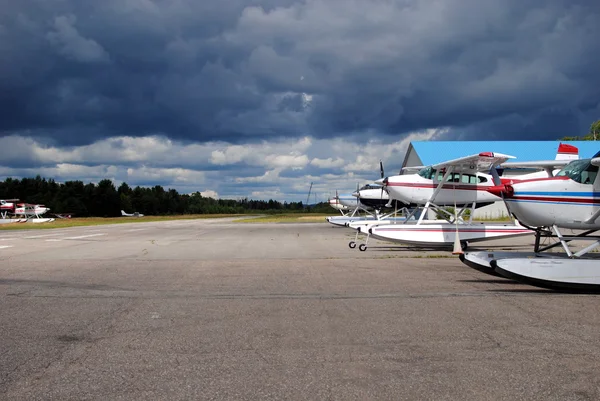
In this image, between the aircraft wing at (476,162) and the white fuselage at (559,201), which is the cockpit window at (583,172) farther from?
the aircraft wing at (476,162)

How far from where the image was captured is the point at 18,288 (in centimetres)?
899

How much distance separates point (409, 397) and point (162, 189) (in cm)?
17476

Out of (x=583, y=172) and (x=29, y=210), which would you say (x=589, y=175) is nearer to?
(x=583, y=172)

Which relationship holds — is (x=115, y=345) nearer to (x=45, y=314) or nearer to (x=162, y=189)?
(x=45, y=314)

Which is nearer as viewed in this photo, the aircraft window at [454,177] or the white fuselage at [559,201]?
the white fuselage at [559,201]

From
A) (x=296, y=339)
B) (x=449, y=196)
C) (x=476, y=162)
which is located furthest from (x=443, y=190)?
(x=296, y=339)

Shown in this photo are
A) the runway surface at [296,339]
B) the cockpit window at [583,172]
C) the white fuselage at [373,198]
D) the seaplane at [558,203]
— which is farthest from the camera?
the white fuselage at [373,198]

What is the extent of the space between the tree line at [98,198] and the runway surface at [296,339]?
93.7 metres

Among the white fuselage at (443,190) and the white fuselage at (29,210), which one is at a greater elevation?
the white fuselage at (443,190)

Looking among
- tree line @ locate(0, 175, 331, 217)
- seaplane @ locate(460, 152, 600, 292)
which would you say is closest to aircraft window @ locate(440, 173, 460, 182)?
seaplane @ locate(460, 152, 600, 292)

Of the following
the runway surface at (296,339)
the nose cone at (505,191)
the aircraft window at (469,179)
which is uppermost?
the aircraft window at (469,179)

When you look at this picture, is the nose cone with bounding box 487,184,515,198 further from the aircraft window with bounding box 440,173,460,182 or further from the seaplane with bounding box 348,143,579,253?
the aircraft window with bounding box 440,173,460,182

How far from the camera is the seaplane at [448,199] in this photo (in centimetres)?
1745

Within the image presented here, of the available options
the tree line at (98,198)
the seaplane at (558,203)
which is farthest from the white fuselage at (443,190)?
the tree line at (98,198)
